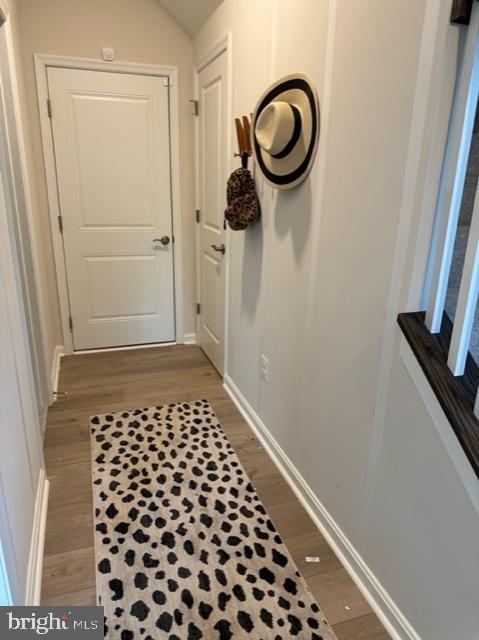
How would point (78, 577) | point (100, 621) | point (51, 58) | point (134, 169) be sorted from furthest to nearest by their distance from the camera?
point (134, 169), point (51, 58), point (78, 577), point (100, 621)

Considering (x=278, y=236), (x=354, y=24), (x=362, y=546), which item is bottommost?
(x=362, y=546)

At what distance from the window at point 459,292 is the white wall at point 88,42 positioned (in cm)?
256

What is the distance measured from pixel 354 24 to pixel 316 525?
1.88m

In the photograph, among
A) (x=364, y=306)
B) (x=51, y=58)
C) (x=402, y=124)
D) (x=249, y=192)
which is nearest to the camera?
(x=402, y=124)

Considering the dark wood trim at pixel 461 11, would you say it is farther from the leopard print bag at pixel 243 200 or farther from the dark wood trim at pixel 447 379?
the leopard print bag at pixel 243 200

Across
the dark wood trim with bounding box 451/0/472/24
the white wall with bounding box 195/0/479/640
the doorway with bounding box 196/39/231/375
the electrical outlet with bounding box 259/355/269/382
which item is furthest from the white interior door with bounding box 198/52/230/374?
the dark wood trim with bounding box 451/0/472/24

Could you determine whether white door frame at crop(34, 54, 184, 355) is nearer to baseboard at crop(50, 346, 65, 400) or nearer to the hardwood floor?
baseboard at crop(50, 346, 65, 400)

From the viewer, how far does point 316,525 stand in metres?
1.81

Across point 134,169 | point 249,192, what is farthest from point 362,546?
point 134,169

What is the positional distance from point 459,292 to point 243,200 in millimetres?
1367

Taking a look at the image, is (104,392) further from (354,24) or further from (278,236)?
(354,24)

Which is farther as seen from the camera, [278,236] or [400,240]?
[278,236]

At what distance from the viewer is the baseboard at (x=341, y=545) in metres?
1.37

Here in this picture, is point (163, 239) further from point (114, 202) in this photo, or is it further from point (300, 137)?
point (300, 137)
